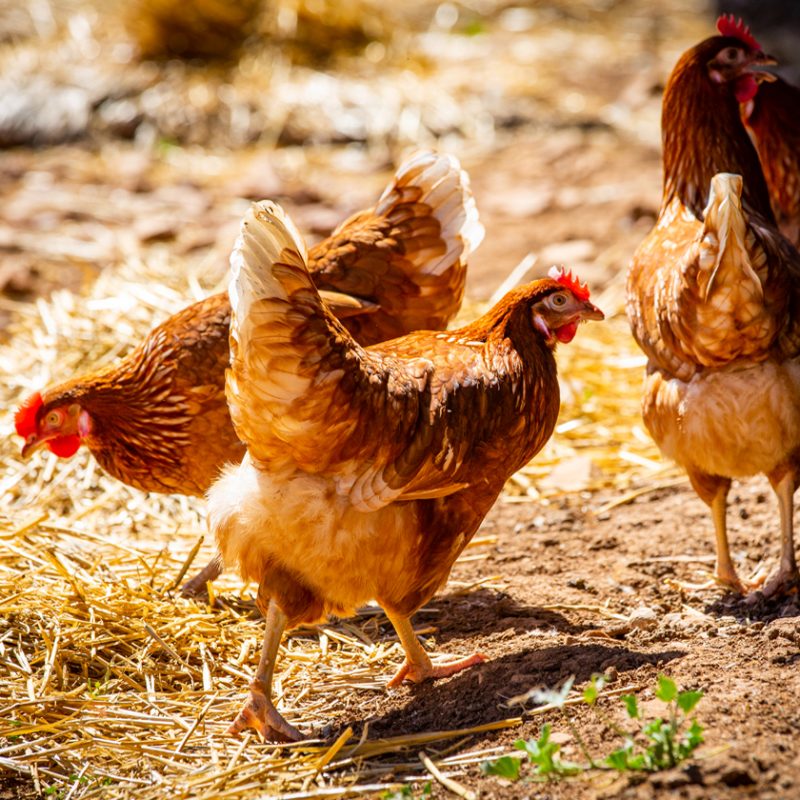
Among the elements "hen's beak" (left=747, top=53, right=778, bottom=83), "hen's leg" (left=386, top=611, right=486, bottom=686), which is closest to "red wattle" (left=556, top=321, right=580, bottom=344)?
"hen's leg" (left=386, top=611, right=486, bottom=686)

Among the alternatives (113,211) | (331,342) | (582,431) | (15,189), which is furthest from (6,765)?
(15,189)

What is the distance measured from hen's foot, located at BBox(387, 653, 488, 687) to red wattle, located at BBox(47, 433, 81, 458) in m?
1.40

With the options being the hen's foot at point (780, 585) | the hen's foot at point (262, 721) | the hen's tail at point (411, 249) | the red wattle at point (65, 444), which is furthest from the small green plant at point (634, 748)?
the red wattle at point (65, 444)

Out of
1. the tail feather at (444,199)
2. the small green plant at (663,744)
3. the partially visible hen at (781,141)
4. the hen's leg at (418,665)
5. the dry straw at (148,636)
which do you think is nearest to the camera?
the small green plant at (663,744)

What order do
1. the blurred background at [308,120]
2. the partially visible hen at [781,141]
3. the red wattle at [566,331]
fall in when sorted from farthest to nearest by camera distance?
the blurred background at [308,120] < the partially visible hen at [781,141] < the red wattle at [566,331]

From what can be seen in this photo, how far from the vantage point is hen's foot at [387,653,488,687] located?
322 centimetres

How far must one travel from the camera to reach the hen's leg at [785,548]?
11.4 feet

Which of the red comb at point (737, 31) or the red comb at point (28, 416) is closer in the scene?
the red comb at point (28, 416)

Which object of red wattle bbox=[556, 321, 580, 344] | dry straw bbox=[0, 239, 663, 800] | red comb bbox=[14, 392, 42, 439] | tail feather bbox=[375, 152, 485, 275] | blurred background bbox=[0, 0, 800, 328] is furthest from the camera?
blurred background bbox=[0, 0, 800, 328]

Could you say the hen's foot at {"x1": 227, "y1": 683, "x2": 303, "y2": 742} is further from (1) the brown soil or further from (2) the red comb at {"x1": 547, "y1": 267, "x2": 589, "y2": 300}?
(2) the red comb at {"x1": 547, "y1": 267, "x2": 589, "y2": 300}

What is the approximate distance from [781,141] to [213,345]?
253 cm

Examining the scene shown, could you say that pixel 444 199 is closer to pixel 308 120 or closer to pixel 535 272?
pixel 535 272

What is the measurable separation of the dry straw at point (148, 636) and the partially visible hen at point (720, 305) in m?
1.11

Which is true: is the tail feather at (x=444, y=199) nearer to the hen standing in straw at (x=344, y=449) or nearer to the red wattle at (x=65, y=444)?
the hen standing in straw at (x=344, y=449)
